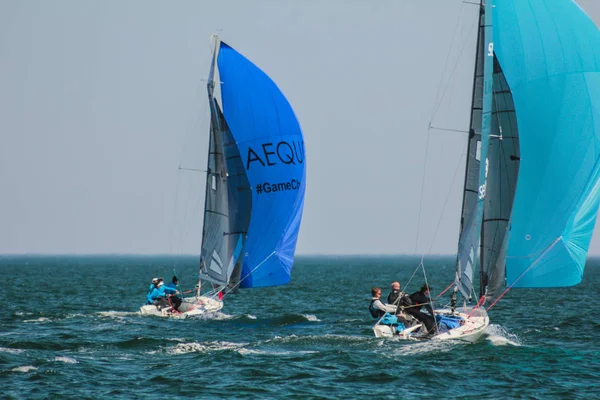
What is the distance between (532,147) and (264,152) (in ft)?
36.2

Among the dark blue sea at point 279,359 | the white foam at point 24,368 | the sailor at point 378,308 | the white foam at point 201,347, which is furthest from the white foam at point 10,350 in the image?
the sailor at point 378,308

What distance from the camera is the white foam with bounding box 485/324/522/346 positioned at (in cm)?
2474

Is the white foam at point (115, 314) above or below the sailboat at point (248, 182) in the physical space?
below

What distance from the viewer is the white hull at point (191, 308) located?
32.0m

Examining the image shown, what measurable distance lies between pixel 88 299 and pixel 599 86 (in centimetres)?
3014

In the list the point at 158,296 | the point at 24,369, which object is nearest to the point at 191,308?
the point at 158,296

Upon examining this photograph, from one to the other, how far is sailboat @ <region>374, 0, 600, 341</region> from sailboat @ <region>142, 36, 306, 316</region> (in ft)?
31.0

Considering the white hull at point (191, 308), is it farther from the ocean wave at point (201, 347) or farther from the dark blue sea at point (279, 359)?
the ocean wave at point (201, 347)

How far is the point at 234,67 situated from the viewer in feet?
107

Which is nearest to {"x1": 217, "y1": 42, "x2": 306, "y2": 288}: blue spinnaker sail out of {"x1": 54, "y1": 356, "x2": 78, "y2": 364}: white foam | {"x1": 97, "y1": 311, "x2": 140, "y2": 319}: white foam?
{"x1": 97, "y1": 311, "x2": 140, "y2": 319}: white foam

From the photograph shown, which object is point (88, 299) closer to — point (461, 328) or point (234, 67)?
point (234, 67)

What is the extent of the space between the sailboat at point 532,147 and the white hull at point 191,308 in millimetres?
9668

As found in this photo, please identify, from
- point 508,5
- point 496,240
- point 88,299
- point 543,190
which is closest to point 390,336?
point 496,240

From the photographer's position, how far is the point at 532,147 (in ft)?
77.8
